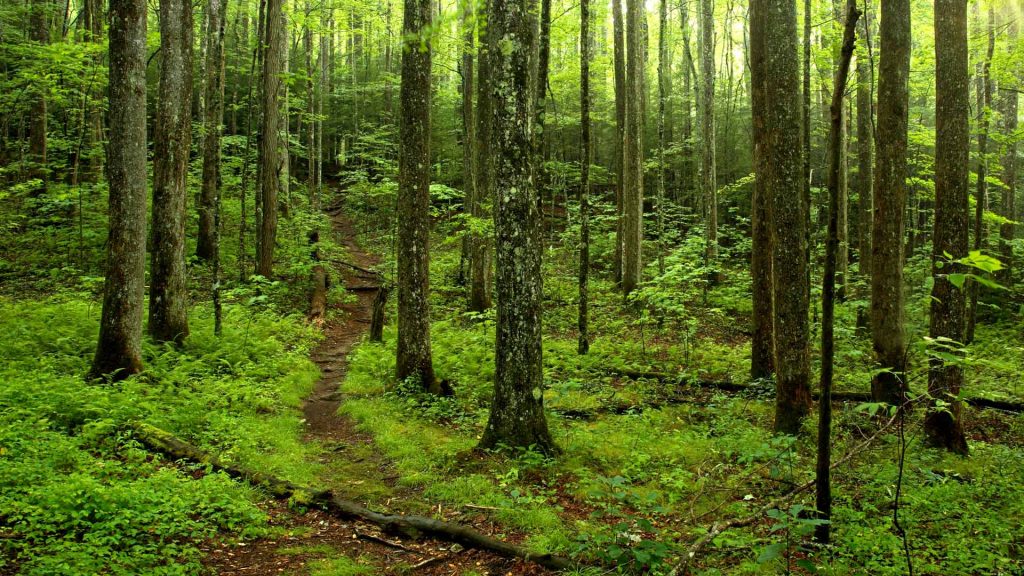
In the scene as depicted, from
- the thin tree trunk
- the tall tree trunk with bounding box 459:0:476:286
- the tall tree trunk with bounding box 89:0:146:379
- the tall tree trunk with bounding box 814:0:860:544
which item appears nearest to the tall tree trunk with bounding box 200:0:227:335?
the tall tree trunk with bounding box 89:0:146:379

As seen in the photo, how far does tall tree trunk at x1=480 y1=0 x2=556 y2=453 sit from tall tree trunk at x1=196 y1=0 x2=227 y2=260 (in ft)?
28.9

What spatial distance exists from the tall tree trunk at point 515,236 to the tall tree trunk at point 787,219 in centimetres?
339

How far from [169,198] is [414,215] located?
4.84 metres

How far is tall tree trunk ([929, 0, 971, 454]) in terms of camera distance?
257 inches

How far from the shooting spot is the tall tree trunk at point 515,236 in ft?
20.1

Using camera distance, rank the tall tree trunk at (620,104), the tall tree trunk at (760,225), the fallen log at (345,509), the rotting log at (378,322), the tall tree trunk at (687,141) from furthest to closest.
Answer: the tall tree trunk at (687,141), the tall tree trunk at (620,104), the rotting log at (378,322), the tall tree trunk at (760,225), the fallen log at (345,509)

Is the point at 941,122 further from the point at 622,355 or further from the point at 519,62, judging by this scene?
the point at 622,355

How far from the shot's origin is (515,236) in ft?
20.7

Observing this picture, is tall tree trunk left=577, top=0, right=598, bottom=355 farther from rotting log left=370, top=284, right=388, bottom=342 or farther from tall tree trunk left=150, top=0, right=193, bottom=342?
tall tree trunk left=150, top=0, right=193, bottom=342

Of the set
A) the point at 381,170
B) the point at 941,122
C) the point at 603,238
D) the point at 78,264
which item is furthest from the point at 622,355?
the point at 381,170

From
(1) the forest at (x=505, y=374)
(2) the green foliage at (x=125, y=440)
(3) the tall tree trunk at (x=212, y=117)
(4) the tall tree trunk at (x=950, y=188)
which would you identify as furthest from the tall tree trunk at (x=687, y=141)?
(2) the green foliage at (x=125, y=440)

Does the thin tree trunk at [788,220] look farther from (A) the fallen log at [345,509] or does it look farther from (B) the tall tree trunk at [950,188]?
(A) the fallen log at [345,509]

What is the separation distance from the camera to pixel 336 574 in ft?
13.5

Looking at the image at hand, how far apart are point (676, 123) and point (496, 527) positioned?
1125 inches
